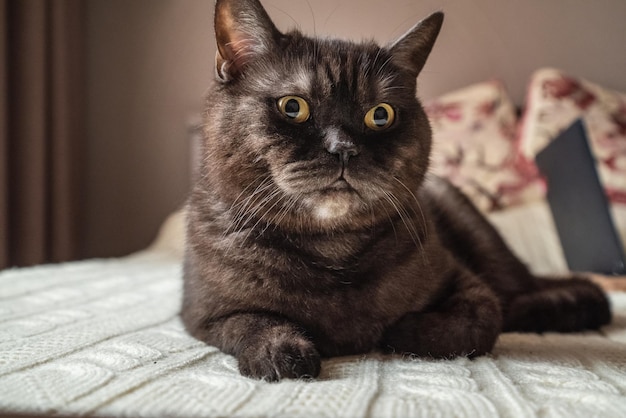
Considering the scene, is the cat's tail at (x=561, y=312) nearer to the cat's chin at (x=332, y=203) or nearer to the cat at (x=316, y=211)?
the cat at (x=316, y=211)

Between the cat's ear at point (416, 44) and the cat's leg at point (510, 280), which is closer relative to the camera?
the cat's ear at point (416, 44)

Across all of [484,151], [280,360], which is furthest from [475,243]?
[484,151]

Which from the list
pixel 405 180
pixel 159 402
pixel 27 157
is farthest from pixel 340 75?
pixel 27 157

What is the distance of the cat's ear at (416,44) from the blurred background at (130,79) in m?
1.15

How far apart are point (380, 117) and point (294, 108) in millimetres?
155

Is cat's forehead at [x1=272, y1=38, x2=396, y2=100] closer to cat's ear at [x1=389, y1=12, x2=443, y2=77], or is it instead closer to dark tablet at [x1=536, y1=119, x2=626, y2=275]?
cat's ear at [x1=389, y1=12, x2=443, y2=77]

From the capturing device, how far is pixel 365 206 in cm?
92

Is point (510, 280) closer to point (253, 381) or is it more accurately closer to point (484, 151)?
point (253, 381)

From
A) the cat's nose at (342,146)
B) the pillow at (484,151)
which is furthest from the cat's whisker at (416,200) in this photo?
the pillow at (484,151)

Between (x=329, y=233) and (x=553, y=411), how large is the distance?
1.47ft

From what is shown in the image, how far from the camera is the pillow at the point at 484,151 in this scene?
93.1 inches

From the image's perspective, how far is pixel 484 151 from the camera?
95.2 inches

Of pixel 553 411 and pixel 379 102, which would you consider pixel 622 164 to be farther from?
pixel 553 411

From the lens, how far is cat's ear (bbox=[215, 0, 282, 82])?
0.96 m
